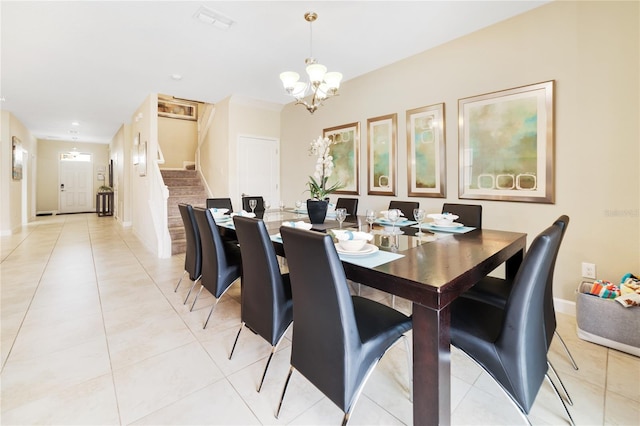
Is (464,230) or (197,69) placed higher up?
(197,69)

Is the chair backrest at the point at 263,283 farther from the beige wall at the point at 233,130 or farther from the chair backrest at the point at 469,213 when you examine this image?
the beige wall at the point at 233,130

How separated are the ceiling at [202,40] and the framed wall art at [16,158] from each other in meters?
2.16

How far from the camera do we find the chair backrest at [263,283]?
149cm

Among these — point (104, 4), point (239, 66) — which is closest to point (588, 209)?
point (239, 66)

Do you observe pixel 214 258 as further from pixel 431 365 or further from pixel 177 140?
pixel 177 140

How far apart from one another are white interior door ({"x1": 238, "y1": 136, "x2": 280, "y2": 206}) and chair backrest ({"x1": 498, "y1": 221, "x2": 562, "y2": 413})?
15.3ft

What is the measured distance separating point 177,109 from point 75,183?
19.3 ft

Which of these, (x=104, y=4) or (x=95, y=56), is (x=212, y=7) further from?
(x=95, y=56)

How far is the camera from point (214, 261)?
2199 mm

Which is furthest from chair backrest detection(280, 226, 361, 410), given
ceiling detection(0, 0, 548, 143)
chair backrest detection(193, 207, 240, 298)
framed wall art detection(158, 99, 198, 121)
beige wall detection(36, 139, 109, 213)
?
beige wall detection(36, 139, 109, 213)

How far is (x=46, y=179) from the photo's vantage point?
32.4ft

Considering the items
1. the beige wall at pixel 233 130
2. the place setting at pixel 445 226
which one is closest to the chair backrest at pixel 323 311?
the place setting at pixel 445 226

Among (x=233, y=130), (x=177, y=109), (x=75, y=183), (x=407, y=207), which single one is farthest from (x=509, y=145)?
(x=75, y=183)

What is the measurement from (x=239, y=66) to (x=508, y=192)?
3.46m
